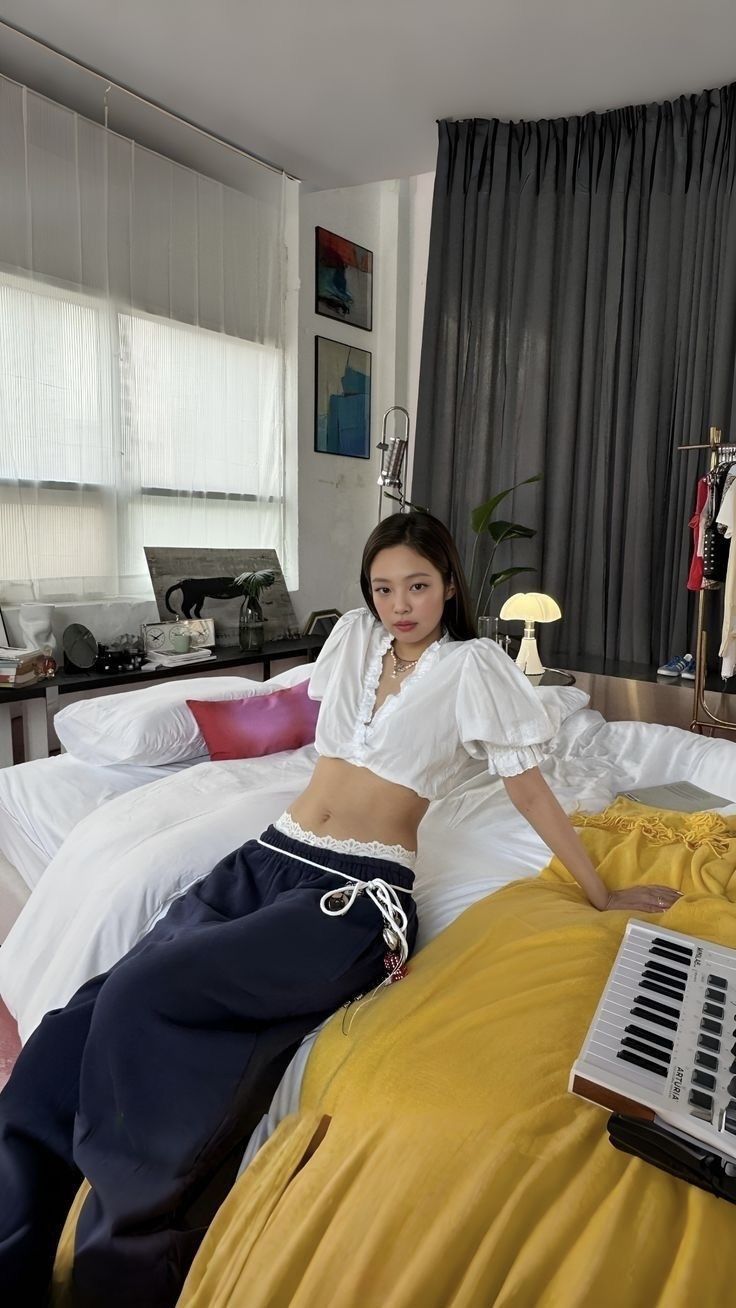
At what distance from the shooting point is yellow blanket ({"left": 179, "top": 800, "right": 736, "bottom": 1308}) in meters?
0.73

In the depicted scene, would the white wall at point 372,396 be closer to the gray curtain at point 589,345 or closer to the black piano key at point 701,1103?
the gray curtain at point 589,345

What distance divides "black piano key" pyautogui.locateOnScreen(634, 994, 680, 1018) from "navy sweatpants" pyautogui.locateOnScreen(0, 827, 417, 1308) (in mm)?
384

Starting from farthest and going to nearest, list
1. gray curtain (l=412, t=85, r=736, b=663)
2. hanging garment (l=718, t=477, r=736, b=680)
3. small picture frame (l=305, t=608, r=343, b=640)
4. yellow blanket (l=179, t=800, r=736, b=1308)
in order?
small picture frame (l=305, t=608, r=343, b=640) < gray curtain (l=412, t=85, r=736, b=663) < hanging garment (l=718, t=477, r=736, b=680) < yellow blanket (l=179, t=800, r=736, b=1308)

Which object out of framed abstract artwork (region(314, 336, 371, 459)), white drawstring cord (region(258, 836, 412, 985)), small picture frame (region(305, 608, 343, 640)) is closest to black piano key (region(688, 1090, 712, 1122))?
white drawstring cord (region(258, 836, 412, 985))

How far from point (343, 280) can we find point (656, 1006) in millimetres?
4080

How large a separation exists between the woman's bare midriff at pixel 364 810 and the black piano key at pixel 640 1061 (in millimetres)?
520

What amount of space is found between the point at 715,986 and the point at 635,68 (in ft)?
11.0

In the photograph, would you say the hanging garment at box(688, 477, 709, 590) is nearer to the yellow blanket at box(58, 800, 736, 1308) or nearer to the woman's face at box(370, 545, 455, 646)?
the woman's face at box(370, 545, 455, 646)

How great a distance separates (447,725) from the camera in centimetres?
131

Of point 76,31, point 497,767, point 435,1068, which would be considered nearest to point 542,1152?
point 435,1068

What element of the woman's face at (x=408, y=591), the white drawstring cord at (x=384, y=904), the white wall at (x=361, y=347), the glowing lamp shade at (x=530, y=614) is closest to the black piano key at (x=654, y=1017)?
the white drawstring cord at (x=384, y=904)

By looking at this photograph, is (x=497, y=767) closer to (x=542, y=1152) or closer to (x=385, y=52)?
(x=542, y=1152)

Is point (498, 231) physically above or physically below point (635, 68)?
below

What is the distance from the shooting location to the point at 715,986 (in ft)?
3.16
